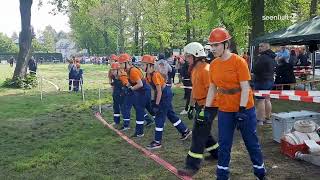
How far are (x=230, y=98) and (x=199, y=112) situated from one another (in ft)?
3.21

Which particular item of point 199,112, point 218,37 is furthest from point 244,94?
point 199,112

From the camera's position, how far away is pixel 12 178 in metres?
6.52

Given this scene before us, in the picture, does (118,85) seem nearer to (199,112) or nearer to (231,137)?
(199,112)

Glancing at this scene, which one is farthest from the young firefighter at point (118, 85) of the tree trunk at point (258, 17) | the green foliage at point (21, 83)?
the green foliage at point (21, 83)

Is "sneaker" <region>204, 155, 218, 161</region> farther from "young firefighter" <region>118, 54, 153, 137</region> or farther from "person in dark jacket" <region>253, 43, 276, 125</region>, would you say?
"person in dark jacket" <region>253, 43, 276, 125</region>

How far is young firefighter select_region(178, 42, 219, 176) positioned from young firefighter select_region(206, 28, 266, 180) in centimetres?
55

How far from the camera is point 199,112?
6.35 metres

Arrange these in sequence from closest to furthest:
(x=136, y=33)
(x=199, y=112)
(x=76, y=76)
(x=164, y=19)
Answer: (x=199, y=112) → (x=76, y=76) → (x=164, y=19) → (x=136, y=33)

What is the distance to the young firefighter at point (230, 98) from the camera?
17.5ft

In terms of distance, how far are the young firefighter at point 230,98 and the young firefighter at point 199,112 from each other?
553 millimetres

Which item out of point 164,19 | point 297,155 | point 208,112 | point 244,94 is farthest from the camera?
point 164,19

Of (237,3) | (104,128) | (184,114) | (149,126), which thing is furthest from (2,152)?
(237,3)

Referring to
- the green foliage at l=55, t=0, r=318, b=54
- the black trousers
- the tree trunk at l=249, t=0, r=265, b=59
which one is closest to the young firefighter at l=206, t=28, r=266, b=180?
the black trousers

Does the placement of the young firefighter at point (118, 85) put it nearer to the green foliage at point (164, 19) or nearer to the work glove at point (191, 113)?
the work glove at point (191, 113)
